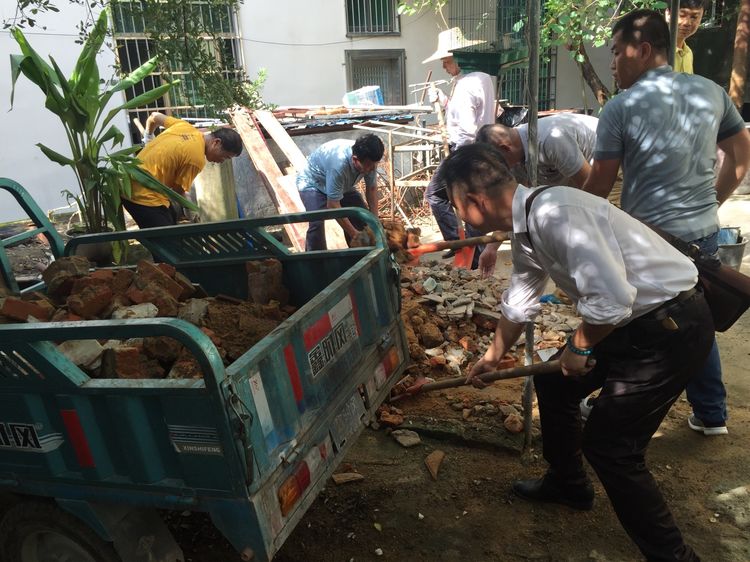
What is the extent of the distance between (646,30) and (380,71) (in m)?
12.8

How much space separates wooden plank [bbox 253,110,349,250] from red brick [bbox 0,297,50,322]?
3.09m

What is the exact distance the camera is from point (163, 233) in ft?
10.4

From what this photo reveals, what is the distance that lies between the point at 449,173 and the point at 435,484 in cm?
165

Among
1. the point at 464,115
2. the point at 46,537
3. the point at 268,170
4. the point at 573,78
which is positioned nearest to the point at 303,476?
the point at 46,537

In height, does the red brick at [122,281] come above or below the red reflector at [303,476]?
above

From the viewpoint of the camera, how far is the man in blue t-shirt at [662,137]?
2.80 metres

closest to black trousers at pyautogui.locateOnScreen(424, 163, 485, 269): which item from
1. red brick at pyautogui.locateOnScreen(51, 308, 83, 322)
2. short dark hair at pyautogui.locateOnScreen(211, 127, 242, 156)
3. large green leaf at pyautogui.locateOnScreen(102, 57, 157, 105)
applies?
short dark hair at pyautogui.locateOnScreen(211, 127, 242, 156)

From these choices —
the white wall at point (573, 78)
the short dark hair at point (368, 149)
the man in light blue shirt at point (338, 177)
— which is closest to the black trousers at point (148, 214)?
the man in light blue shirt at point (338, 177)

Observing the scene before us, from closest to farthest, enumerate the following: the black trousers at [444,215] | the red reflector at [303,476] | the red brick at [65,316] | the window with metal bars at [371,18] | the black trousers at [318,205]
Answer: the red reflector at [303,476] → the red brick at [65,316] → the black trousers at [318,205] → the black trousers at [444,215] → the window with metal bars at [371,18]

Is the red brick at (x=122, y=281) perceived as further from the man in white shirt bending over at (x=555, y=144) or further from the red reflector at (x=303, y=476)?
the man in white shirt bending over at (x=555, y=144)

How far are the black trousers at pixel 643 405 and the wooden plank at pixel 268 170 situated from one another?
432 centimetres

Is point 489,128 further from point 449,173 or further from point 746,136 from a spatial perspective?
point 449,173

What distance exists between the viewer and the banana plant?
16.4 ft

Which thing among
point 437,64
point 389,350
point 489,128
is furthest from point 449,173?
point 437,64
